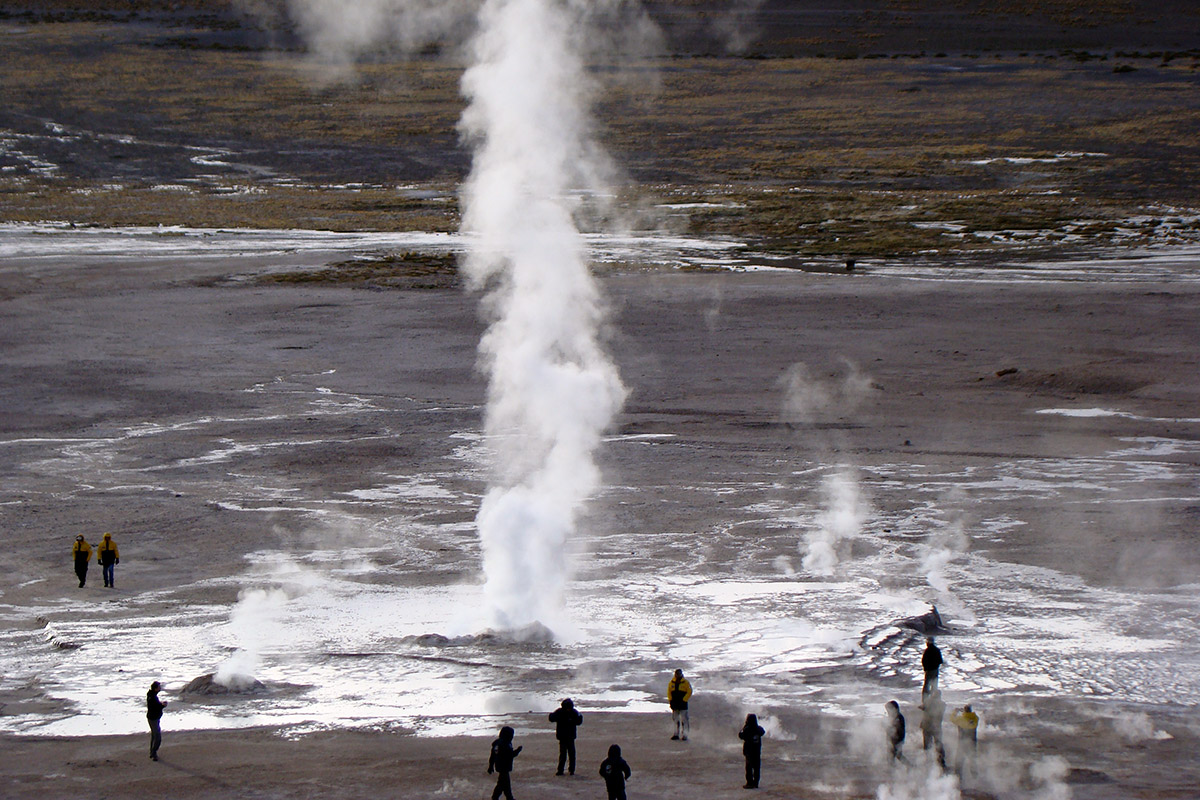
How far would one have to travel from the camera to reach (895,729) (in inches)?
552

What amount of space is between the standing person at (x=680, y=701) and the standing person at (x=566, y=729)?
119 cm

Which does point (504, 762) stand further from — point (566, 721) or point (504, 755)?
point (566, 721)

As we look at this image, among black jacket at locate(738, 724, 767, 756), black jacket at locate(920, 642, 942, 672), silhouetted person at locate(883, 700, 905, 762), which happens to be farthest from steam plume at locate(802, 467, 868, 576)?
black jacket at locate(738, 724, 767, 756)

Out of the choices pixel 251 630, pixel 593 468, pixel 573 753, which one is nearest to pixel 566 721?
pixel 573 753

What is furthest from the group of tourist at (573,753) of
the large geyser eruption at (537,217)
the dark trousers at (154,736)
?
the large geyser eruption at (537,217)

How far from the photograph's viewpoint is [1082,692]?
1642cm

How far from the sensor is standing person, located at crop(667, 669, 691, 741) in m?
14.8

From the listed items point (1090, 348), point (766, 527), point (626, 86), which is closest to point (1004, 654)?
point (766, 527)

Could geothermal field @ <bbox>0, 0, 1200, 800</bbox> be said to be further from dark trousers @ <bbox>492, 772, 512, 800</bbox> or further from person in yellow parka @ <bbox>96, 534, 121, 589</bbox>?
dark trousers @ <bbox>492, 772, 512, 800</bbox>

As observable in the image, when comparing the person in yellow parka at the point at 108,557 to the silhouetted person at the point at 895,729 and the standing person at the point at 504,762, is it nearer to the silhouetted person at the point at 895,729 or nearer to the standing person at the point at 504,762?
the standing person at the point at 504,762

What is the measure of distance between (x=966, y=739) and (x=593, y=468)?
14.9m

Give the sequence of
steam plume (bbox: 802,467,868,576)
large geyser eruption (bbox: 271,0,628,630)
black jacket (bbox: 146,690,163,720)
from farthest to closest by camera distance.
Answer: steam plume (bbox: 802,467,868,576) < large geyser eruption (bbox: 271,0,628,630) < black jacket (bbox: 146,690,163,720)

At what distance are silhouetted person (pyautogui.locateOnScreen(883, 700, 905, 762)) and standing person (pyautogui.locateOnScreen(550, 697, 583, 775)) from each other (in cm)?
295

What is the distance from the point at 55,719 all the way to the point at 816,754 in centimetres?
828
